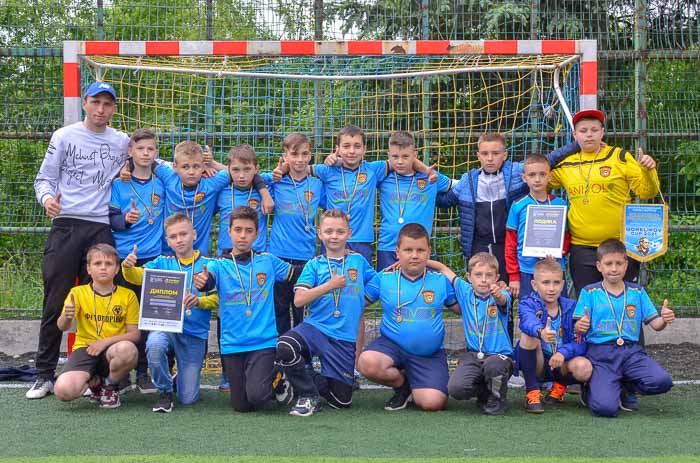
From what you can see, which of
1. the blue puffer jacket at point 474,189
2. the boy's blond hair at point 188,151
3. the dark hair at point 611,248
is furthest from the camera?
the blue puffer jacket at point 474,189

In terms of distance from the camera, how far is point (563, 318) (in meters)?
5.58

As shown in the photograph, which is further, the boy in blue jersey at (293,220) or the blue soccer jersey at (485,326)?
the boy in blue jersey at (293,220)

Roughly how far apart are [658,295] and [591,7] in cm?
269

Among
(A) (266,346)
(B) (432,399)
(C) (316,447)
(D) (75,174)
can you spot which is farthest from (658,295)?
(D) (75,174)

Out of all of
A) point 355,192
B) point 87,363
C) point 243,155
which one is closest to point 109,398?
point 87,363

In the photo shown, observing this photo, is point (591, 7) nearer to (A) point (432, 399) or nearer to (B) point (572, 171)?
(B) point (572, 171)

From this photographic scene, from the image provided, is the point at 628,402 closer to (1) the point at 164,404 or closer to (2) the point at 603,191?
(2) the point at 603,191

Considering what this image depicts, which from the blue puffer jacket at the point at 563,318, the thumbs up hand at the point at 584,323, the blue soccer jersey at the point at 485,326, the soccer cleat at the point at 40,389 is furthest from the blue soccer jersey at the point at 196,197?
the thumbs up hand at the point at 584,323

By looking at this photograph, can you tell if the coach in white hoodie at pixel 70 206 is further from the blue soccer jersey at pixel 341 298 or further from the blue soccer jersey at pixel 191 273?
the blue soccer jersey at pixel 341 298

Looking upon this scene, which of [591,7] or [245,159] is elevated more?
[591,7]

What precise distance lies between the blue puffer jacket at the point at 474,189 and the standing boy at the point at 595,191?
0.49 ft

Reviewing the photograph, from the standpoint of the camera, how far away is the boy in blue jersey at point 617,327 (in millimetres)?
5303

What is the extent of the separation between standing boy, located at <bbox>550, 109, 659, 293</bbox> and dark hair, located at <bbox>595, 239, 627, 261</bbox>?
35cm

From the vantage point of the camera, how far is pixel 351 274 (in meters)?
5.64
